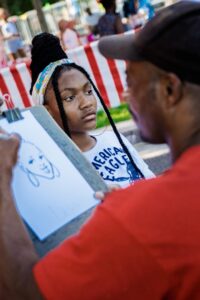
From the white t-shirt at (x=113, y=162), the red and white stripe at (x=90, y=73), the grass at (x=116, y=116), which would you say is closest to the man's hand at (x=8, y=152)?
the white t-shirt at (x=113, y=162)

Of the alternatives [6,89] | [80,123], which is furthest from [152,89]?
[6,89]

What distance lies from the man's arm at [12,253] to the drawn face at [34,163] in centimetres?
10

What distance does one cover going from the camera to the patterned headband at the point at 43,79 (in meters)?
2.52

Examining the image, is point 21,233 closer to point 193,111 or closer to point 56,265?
point 56,265

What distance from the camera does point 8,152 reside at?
4.33 feet

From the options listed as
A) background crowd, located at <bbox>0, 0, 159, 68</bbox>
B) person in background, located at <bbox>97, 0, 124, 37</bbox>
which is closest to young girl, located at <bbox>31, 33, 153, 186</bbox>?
person in background, located at <bbox>97, 0, 124, 37</bbox>

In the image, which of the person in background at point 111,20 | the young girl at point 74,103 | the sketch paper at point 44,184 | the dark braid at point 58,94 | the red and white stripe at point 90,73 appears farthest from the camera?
the person in background at point 111,20

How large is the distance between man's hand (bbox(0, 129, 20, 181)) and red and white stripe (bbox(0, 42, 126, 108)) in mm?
5841

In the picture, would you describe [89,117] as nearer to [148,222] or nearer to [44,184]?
[44,184]

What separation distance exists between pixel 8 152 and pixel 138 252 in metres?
0.44

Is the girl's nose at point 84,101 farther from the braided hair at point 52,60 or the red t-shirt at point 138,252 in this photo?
the red t-shirt at point 138,252

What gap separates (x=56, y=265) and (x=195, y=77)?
1.78ft

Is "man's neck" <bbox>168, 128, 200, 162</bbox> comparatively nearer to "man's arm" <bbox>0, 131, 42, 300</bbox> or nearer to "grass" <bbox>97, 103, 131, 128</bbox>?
"man's arm" <bbox>0, 131, 42, 300</bbox>

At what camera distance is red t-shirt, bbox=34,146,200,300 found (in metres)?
1.10
